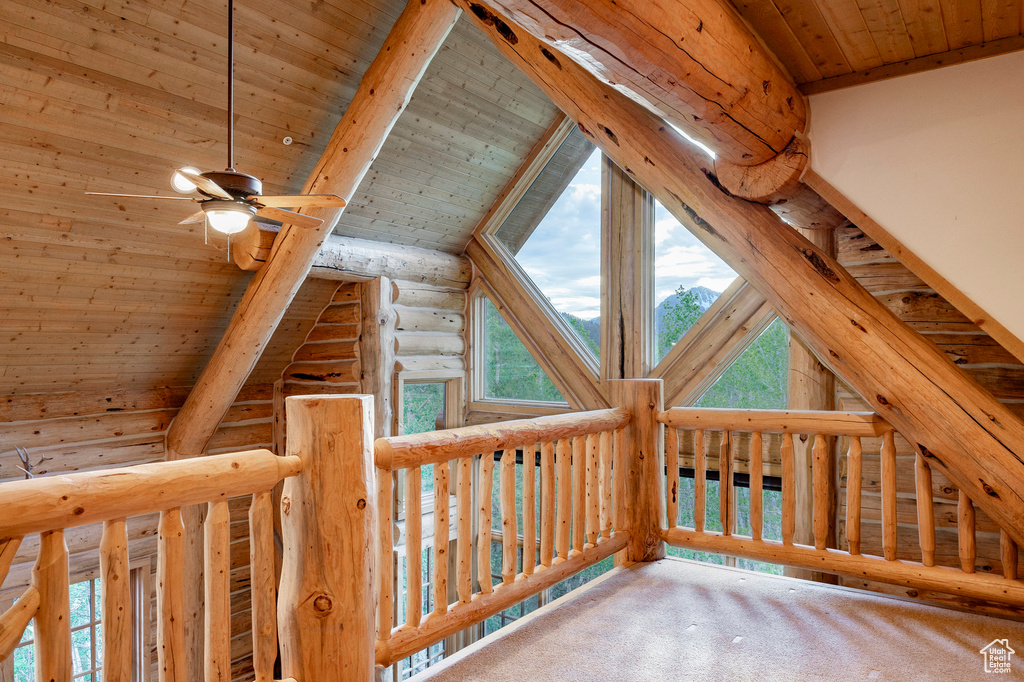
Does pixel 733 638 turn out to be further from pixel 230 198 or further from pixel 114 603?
pixel 230 198

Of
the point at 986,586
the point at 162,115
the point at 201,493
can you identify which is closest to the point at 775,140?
the point at 986,586

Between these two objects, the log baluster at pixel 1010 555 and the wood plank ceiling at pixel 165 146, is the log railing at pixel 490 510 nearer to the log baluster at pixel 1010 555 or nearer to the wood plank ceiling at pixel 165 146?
the log baluster at pixel 1010 555

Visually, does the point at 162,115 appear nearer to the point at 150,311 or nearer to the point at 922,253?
the point at 150,311

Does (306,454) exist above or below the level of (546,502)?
above

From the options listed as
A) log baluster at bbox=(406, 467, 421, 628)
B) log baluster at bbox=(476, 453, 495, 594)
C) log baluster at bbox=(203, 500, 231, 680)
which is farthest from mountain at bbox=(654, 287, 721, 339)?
log baluster at bbox=(203, 500, 231, 680)

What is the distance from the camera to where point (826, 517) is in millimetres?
2922

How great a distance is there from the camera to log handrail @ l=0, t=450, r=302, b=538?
4.19 ft

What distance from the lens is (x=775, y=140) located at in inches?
100

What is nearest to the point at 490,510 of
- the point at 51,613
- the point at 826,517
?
the point at 51,613

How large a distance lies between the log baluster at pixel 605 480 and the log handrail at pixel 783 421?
35 cm

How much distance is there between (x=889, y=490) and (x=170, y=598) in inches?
112

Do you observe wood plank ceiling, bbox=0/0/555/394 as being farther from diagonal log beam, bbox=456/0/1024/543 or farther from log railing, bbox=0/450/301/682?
log railing, bbox=0/450/301/682

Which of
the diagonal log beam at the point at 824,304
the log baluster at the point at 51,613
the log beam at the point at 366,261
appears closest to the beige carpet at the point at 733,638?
the diagonal log beam at the point at 824,304

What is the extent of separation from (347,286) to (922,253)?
4.44m
